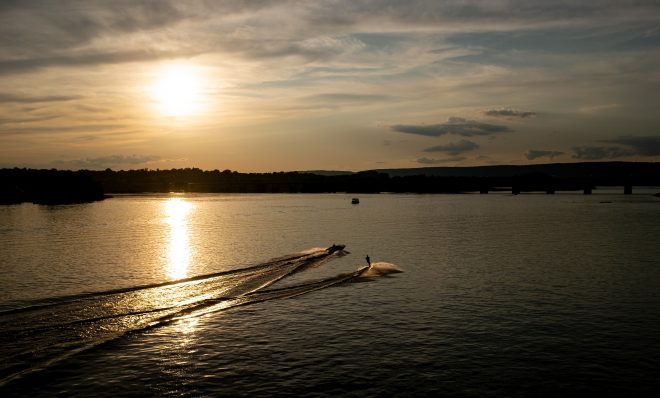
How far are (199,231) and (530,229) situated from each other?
68872 millimetres

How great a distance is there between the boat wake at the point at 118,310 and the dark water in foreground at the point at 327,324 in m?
0.15

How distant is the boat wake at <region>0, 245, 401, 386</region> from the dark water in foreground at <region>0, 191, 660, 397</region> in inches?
6.0

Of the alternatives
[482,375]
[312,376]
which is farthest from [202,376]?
[482,375]

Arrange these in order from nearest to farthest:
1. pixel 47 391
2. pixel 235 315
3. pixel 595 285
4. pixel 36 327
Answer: pixel 47 391 < pixel 36 327 < pixel 235 315 < pixel 595 285

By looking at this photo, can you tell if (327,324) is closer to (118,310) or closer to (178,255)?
(118,310)

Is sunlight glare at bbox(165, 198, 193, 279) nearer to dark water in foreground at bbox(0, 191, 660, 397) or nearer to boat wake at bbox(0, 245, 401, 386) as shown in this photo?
dark water in foreground at bbox(0, 191, 660, 397)

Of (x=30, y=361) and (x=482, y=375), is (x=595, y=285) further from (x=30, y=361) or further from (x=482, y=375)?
(x=30, y=361)

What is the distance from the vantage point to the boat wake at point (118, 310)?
89.5ft

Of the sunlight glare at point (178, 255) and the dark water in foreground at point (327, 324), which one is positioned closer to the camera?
the dark water in foreground at point (327, 324)

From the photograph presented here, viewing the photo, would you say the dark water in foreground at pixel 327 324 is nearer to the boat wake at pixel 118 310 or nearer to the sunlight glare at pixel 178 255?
the boat wake at pixel 118 310

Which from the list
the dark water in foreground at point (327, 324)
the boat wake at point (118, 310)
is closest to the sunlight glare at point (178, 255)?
the dark water in foreground at point (327, 324)

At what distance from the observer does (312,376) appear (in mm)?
25422

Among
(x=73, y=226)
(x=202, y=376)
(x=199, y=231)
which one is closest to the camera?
(x=202, y=376)

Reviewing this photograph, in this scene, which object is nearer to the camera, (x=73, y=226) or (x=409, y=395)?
(x=409, y=395)
